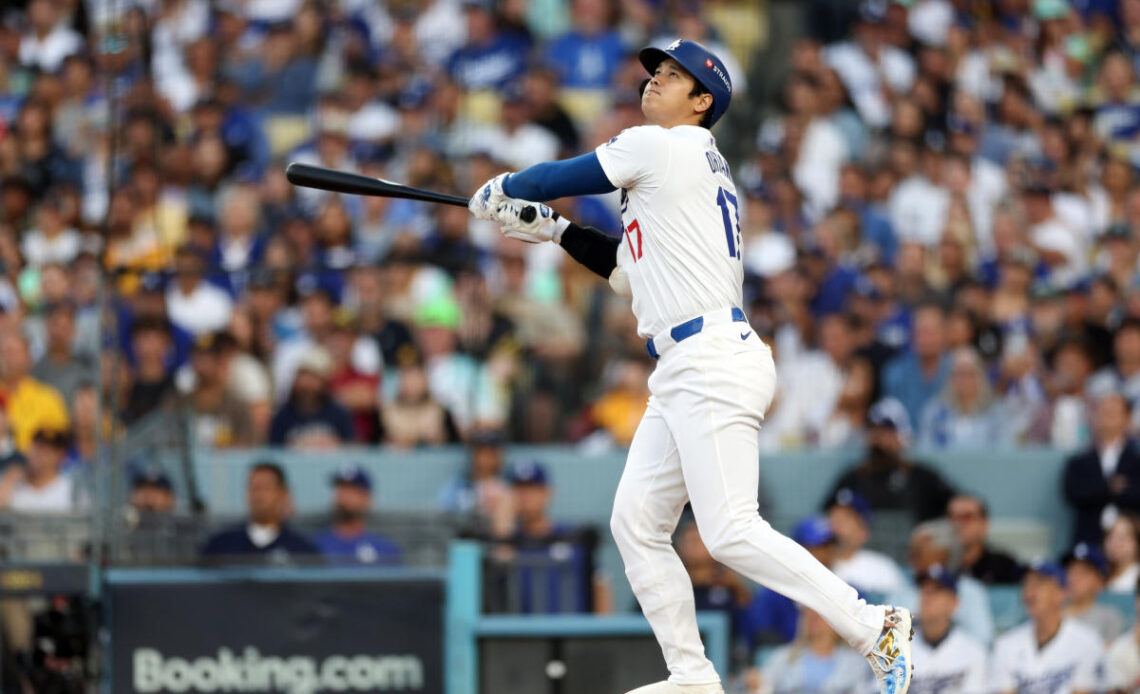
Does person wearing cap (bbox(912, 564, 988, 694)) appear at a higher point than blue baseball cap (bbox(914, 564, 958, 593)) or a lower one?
lower

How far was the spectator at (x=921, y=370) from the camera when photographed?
11492 mm

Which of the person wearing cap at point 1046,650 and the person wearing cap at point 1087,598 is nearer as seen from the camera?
the person wearing cap at point 1046,650

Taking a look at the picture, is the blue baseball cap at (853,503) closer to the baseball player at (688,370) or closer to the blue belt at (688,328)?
the baseball player at (688,370)

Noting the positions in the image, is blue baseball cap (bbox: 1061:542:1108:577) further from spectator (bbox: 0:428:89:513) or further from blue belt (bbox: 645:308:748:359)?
spectator (bbox: 0:428:89:513)

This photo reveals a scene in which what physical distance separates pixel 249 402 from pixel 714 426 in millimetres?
5686

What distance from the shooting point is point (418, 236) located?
1234 cm

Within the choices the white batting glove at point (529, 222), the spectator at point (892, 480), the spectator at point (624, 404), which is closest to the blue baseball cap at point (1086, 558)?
the spectator at point (892, 480)

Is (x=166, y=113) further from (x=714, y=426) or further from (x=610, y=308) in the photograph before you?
(x=714, y=426)

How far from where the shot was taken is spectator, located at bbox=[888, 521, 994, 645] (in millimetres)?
9297

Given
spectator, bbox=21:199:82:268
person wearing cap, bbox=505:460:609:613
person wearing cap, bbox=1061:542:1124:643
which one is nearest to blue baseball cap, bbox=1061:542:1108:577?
person wearing cap, bbox=1061:542:1124:643

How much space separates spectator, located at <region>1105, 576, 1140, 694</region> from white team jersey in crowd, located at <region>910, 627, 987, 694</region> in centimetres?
59

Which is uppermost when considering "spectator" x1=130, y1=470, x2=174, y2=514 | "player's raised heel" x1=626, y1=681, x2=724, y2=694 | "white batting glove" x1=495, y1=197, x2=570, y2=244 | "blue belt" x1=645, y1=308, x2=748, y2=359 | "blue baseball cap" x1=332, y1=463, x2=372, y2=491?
"white batting glove" x1=495, y1=197, x2=570, y2=244

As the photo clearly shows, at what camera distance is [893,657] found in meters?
6.10

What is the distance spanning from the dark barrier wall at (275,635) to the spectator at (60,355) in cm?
325
